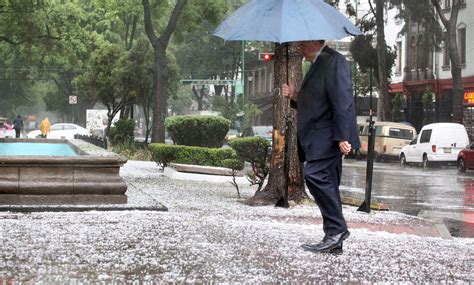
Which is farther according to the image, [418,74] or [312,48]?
[418,74]

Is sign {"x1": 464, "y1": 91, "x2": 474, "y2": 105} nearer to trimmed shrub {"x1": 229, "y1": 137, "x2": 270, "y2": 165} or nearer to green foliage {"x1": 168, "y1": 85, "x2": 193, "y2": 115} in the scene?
trimmed shrub {"x1": 229, "y1": 137, "x2": 270, "y2": 165}

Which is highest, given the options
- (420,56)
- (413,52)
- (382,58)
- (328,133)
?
(413,52)

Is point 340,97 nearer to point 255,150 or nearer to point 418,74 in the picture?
point 255,150

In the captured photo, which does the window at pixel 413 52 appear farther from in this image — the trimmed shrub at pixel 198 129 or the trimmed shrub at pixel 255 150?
the trimmed shrub at pixel 255 150

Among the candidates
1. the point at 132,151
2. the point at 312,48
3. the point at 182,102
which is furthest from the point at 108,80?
the point at 182,102

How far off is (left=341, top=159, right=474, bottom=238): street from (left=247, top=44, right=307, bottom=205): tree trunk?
2.23 meters

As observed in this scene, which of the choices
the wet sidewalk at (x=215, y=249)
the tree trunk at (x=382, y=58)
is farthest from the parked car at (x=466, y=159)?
the wet sidewalk at (x=215, y=249)

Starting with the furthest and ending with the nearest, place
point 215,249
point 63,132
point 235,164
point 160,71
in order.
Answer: point 63,132 < point 160,71 < point 235,164 < point 215,249

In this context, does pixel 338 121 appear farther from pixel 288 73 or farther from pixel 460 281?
pixel 288 73

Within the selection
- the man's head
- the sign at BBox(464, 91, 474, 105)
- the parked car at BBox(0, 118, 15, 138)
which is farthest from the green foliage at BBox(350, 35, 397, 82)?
the man's head

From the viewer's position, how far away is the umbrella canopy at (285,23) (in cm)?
890

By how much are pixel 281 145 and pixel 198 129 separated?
12.5 metres

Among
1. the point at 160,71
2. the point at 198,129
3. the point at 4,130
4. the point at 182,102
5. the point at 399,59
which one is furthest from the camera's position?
the point at 182,102

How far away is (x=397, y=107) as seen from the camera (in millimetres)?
52531
